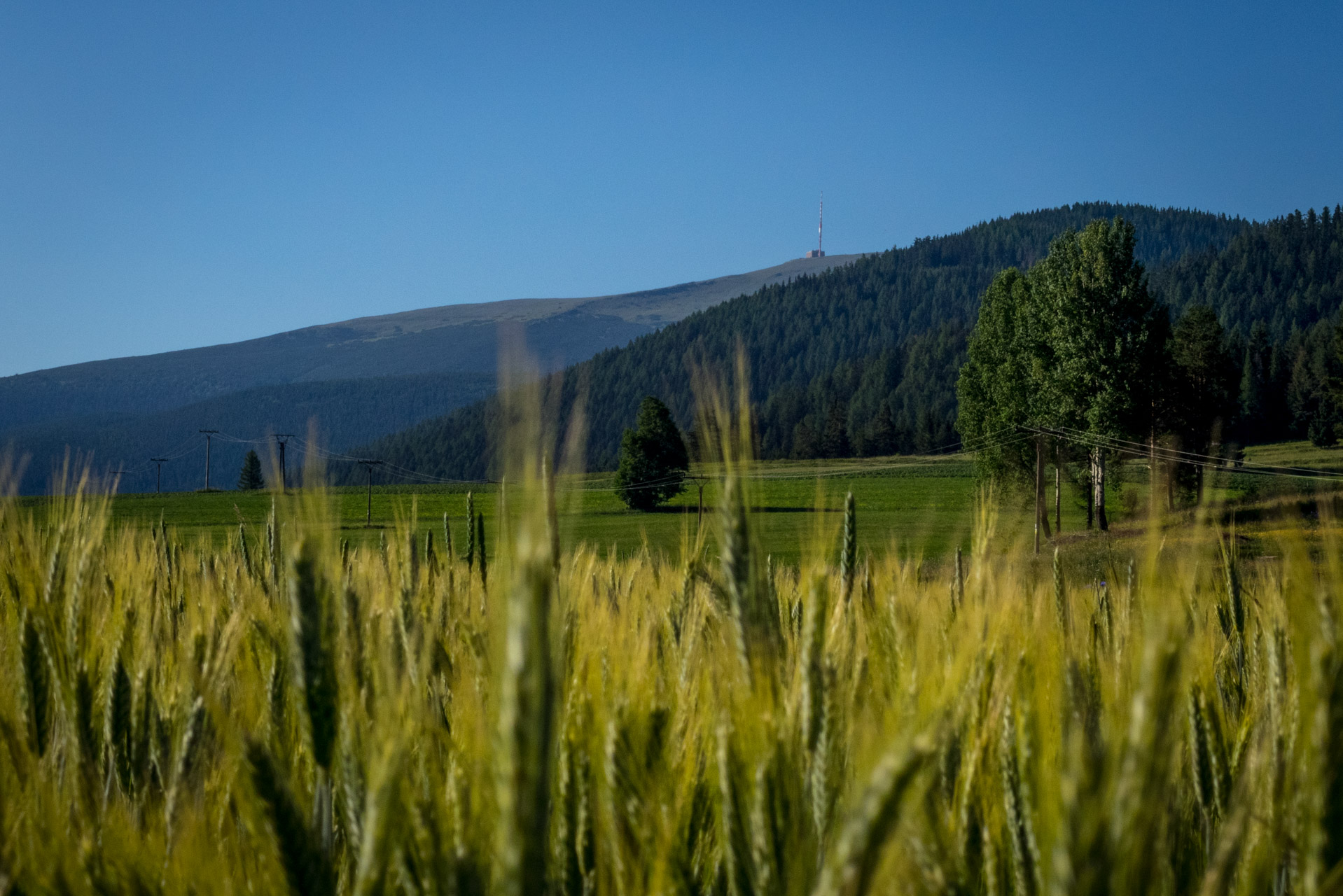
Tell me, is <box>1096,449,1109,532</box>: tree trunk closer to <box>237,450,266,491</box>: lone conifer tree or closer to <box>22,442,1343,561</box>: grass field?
<box>22,442,1343,561</box>: grass field

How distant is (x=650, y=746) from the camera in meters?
1.13

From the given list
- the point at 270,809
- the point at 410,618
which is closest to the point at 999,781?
the point at 270,809

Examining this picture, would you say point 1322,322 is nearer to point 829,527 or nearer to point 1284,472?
point 1284,472

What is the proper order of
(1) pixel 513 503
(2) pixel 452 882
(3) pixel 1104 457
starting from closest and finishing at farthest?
(2) pixel 452 882
(1) pixel 513 503
(3) pixel 1104 457

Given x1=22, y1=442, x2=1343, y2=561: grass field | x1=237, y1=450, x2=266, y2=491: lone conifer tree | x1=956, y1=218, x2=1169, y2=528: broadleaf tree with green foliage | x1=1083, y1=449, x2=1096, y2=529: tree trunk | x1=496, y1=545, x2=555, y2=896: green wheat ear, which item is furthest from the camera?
x1=237, y1=450, x2=266, y2=491: lone conifer tree

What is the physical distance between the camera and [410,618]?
1940mm

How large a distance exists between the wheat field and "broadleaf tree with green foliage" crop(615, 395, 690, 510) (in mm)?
62241

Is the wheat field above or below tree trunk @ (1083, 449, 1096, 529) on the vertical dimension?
above

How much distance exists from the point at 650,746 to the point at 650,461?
214ft

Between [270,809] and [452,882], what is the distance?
8.4 inches

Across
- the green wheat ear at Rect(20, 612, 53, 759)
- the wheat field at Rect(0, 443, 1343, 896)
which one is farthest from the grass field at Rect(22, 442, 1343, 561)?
the green wheat ear at Rect(20, 612, 53, 759)

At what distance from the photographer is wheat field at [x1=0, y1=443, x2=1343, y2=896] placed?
2.25 feet

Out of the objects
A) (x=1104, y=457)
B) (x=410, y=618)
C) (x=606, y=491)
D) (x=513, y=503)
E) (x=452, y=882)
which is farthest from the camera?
(x=606, y=491)

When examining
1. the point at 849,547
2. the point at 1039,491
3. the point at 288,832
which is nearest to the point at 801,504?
the point at 1039,491
